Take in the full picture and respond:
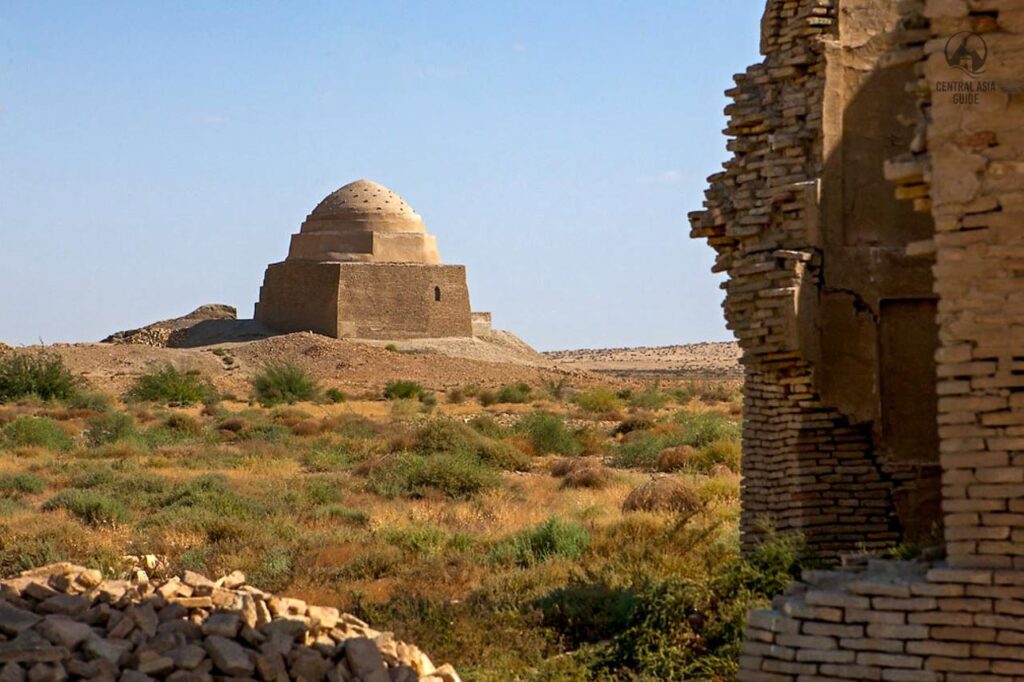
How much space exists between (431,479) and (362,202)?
1485 inches

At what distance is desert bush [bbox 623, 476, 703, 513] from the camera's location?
15.9 meters

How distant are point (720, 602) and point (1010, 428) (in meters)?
2.89

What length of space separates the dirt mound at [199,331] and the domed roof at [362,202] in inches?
204

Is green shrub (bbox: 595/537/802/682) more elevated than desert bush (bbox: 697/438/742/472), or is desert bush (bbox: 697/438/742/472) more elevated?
desert bush (bbox: 697/438/742/472)

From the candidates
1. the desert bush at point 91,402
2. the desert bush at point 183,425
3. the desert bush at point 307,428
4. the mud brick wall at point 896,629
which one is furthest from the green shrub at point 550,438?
the mud brick wall at point 896,629

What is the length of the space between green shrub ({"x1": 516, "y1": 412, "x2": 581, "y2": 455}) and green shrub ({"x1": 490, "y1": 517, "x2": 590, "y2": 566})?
12.0m

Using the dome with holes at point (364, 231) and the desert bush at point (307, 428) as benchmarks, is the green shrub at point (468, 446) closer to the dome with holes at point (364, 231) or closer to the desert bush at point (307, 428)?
the desert bush at point (307, 428)

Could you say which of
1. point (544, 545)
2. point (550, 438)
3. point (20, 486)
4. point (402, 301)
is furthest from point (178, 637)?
point (402, 301)

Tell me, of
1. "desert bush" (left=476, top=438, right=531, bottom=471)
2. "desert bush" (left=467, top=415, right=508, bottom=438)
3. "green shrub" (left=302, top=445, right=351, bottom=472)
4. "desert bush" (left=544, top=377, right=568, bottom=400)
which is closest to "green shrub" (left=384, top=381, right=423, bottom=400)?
"desert bush" (left=544, top=377, right=568, bottom=400)

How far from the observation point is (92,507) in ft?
52.2

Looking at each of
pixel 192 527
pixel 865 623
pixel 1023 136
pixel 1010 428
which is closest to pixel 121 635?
pixel 865 623

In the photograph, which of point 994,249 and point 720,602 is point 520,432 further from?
point 994,249

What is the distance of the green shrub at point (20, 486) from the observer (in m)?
18.3

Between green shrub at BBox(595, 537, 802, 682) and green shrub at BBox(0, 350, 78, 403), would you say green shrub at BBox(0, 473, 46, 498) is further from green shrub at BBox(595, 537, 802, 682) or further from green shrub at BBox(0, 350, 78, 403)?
green shrub at BBox(0, 350, 78, 403)
